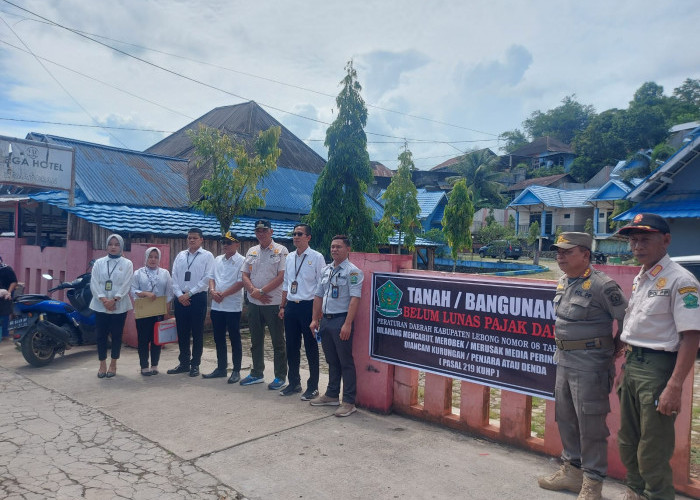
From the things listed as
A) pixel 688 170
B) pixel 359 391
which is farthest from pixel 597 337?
pixel 688 170

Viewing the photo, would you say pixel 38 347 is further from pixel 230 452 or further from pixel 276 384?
pixel 230 452

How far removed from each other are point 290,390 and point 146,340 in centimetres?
215

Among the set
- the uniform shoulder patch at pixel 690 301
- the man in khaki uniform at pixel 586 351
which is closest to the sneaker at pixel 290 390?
the man in khaki uniform at pixel 586 351

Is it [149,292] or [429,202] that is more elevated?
[429,202]

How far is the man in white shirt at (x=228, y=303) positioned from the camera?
6113 millimetres

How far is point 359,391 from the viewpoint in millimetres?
5129

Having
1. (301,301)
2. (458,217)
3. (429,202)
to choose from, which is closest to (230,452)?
(301,301)

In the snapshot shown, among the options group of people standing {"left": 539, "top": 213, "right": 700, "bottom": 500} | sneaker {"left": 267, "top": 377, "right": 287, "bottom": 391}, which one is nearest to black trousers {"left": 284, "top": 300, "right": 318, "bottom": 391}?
sneaker {"left": 267, "top": 377, "right": 287, "bottom": 391}

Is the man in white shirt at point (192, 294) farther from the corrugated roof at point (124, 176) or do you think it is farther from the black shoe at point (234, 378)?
the corrugated roof at point (124, 176)

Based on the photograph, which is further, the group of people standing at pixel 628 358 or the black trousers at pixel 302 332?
the black trousers at pixel 302 332

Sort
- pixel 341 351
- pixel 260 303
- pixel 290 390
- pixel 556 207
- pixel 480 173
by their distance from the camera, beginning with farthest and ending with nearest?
1. pixel 480 173
2. pixel 556 207
3. pixel 260 303
4. pixel 290 390
5. pixel 341 351

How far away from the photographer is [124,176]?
43.4ft

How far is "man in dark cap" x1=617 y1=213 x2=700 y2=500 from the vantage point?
2738 millimetres

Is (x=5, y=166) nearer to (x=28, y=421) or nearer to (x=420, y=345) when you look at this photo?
(x=28, y=421)
